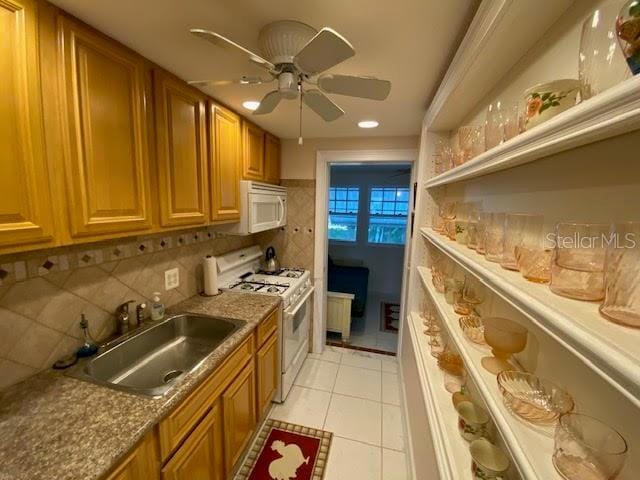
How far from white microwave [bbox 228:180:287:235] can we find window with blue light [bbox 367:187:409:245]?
9.29 feet

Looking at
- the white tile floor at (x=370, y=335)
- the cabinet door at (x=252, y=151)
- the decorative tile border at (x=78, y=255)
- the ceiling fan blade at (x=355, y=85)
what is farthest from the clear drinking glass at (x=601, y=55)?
the white tile floor at (x=370, y=335)

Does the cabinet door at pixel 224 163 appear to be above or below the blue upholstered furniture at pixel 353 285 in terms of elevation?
above

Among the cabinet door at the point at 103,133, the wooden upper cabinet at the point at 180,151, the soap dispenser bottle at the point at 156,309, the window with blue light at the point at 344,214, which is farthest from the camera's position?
the window with blue light at the point at 344,214

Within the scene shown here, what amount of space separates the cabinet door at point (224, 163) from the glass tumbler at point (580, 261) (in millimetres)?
1729

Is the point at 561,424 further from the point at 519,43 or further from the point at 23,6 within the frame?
the point at 23,6

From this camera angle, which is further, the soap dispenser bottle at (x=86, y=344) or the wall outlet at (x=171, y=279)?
the wall outlet at (x=171, y=279)

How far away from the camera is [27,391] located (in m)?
1.04

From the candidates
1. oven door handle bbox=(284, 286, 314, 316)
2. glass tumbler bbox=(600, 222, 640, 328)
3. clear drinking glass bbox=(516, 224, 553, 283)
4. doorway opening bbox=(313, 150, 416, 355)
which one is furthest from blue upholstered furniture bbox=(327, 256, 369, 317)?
glass tumbler bbox=(600, 222, 640, 328)

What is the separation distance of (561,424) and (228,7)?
148 centimetres

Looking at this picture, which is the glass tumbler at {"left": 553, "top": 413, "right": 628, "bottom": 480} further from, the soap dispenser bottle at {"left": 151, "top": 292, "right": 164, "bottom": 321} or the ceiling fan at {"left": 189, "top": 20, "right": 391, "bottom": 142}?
the soap dispenser bottle at {"left": 151, "top": 292, "right": 164, "bottom": 321}

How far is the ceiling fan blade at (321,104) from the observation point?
118cm

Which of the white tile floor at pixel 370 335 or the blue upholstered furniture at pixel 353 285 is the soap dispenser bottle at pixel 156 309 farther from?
the blue upholstered furniture at pixel 353 285

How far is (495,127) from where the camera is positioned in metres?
0.90

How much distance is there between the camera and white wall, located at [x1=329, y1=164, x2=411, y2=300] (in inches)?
197
